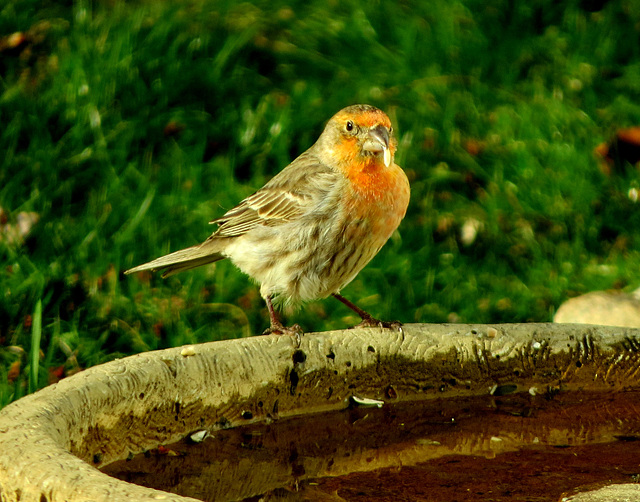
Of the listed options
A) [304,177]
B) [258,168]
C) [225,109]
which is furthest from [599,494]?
[225,109]

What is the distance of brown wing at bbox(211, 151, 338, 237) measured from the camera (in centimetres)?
407

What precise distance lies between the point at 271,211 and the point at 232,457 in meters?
1.75

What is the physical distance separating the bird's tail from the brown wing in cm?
10

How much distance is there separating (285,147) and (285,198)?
173cm

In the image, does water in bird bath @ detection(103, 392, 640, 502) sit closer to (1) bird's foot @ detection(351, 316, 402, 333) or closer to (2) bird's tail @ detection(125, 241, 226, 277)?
(1) bird's foot @ detection(351, 316, 402, 333)

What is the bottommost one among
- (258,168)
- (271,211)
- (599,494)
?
(258,168)

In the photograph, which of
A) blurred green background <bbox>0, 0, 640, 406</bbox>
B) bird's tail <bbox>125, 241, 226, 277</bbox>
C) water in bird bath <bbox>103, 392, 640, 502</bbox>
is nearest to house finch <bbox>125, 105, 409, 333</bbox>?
bird's tail <bbox>125, 241, 226, 277</bbox>

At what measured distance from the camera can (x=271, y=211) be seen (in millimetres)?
4285

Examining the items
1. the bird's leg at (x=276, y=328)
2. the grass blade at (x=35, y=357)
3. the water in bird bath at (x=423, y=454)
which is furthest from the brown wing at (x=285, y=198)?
the water in bird bath at (x=423, y=454)

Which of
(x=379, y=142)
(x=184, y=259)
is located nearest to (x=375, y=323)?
(x=379, y=142)

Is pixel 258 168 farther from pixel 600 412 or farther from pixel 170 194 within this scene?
pixel 600 412

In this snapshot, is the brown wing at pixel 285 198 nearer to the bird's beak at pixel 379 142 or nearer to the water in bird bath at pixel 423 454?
the bird's beak at pixel 379 142

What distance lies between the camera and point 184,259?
4.45 metres

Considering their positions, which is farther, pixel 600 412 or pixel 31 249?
pixel 31 249
